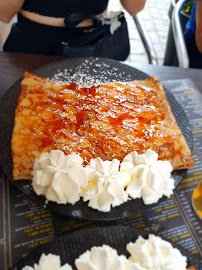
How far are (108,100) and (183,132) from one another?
1.22 feet

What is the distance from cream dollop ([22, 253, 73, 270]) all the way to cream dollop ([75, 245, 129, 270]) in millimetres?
41

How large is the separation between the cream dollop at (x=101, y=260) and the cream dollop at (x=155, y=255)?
0.04m

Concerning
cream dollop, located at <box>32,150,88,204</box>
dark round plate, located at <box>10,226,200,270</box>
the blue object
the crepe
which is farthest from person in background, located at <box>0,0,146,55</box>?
dark round plate, located at <box>10,226,200,270</box>

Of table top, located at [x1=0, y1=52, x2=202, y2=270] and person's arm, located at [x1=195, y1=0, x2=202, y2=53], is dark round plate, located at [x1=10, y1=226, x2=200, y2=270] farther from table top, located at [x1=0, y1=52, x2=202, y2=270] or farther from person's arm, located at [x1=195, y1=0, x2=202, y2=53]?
person's arm, located at [x1=195, y1=0, x2=202, y2=53]

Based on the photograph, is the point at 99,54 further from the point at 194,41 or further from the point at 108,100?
the point at 194,41

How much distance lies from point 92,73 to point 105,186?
65 cm

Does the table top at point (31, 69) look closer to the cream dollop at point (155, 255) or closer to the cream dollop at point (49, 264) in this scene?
the cream dollop at point (49, 264)

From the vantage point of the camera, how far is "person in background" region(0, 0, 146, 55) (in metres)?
1.36

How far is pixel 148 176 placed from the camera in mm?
946

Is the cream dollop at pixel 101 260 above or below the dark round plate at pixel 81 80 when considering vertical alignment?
below

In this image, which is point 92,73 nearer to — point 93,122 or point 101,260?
point 93,122

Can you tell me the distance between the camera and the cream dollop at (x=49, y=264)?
706mm

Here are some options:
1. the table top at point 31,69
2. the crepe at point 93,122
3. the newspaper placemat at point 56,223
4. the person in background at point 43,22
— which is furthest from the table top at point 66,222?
the person in background at point 43,22

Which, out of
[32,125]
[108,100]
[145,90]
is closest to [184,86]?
[145,90]
